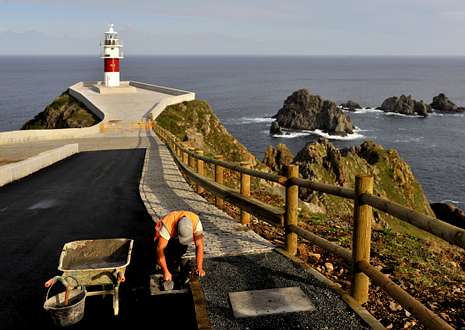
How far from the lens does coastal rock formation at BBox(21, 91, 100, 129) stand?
50625mm

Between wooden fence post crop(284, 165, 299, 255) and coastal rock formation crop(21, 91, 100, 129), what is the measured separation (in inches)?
1741

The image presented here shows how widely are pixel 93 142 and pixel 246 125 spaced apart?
189 ft

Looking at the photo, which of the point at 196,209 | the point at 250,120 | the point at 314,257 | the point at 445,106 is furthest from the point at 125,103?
the point at 445,106

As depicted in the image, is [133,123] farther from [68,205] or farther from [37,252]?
[37,252]

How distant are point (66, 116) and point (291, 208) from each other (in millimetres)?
51379

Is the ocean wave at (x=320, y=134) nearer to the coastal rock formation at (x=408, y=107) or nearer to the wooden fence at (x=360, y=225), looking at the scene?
the coastal rock formation at (x=408, y=107)

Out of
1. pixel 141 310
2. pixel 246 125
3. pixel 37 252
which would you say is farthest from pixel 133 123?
pixel 246 125

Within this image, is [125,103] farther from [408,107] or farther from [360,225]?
[408,107]

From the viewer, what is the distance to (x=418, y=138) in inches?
3196

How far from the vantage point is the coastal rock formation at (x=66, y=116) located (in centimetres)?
5062

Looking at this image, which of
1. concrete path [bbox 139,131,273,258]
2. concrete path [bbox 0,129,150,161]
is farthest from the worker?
concrete path [bbox 0,129,150,161]

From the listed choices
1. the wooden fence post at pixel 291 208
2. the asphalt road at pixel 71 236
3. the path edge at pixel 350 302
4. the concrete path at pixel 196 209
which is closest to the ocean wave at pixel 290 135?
the concrete path at pixel 196 209

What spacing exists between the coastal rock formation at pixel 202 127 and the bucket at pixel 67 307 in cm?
3665

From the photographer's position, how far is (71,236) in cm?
979
